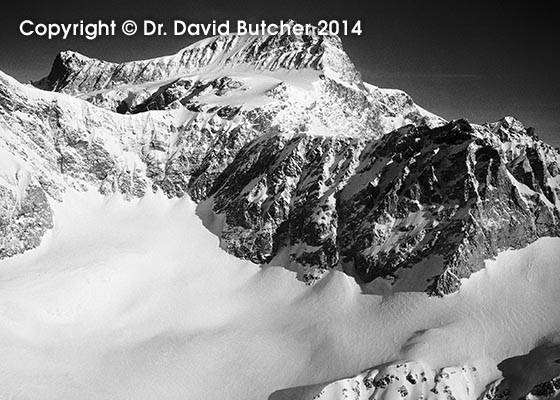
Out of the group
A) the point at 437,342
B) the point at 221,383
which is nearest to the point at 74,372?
the point at 221,383

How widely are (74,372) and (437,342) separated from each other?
327 ft

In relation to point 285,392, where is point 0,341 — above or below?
above

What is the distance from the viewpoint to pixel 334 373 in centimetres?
19638

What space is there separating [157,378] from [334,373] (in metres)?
48.4

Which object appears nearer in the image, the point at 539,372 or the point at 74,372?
the point at 539,372

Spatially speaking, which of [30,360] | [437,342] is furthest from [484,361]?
[30,360]

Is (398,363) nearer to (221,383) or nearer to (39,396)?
(221,383)

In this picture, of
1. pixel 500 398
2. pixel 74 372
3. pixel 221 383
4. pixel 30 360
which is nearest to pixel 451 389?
pixel 500 398

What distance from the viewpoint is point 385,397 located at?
18125 cm

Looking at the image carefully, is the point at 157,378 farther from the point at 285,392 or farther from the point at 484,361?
the point at 484,361

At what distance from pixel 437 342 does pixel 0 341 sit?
120734mm

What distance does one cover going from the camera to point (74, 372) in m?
196

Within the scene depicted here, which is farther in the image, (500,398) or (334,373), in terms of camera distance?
(334,373)

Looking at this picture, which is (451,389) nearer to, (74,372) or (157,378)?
(157,378)
